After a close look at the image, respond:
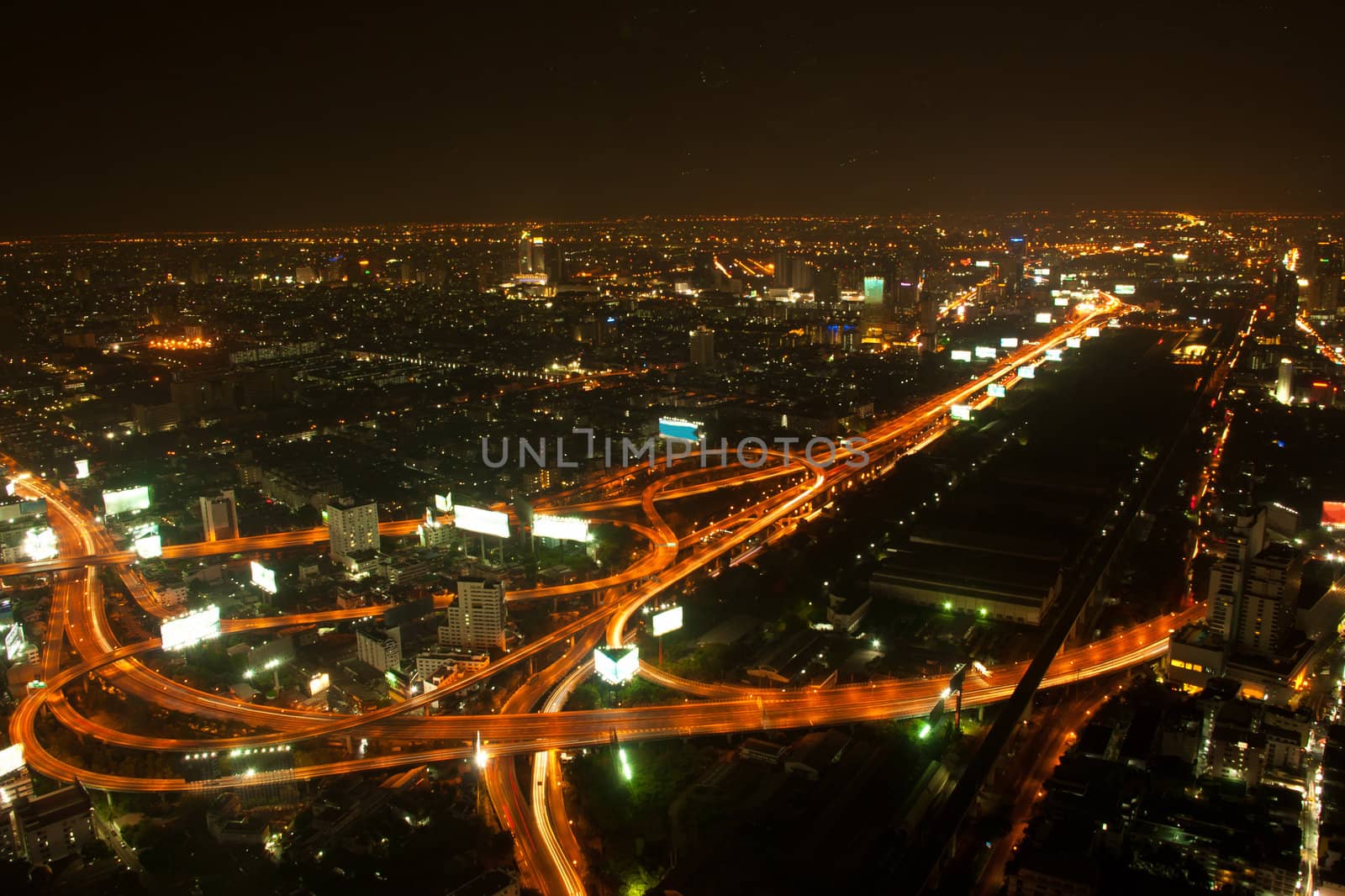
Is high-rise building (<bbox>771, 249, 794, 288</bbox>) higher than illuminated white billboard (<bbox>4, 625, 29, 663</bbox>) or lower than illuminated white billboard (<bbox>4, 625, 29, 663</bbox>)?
higher

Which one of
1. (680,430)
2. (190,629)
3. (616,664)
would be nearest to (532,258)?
(680,430)

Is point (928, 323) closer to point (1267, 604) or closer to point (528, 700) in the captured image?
point (1267, 604)

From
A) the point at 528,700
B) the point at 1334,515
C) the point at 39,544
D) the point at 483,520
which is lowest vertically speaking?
the point at 528,700

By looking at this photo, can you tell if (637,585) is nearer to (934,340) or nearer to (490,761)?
(490,761)

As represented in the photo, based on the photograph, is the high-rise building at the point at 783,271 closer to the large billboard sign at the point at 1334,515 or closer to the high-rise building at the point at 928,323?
the high-rise building at the point at 928,323

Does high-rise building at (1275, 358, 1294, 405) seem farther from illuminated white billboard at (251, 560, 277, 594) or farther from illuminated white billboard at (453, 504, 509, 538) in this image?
illuminated white billboard at (251, 560, 277, 594)

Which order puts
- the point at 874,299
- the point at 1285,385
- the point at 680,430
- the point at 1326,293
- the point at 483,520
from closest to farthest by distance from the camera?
the point at 483,520
the point at 680,430
the point at 1285,385
the point at 1326,293
the point at 874,299

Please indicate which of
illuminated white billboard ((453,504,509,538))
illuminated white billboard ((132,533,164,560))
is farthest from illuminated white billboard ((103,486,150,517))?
illuminated white billboard ((453,504,509,538))
